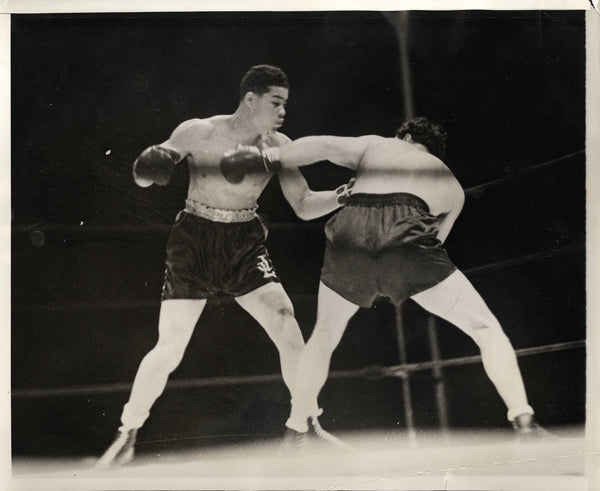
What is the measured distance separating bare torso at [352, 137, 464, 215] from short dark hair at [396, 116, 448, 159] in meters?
0.02

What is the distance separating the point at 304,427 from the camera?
1459 mm

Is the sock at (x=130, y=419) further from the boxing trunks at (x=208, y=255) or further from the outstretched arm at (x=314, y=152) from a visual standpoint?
the outstretched arm at (x=314, y=152)

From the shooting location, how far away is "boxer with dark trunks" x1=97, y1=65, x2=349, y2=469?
1.45 meters

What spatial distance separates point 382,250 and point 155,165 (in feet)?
1.69

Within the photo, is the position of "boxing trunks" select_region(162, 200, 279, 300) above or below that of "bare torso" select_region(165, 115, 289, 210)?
below

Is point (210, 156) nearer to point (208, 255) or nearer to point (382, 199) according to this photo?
point (208, 255)

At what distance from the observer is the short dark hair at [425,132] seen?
1.46m

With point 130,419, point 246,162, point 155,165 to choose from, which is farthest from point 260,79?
point 130,419

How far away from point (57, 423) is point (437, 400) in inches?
32.0

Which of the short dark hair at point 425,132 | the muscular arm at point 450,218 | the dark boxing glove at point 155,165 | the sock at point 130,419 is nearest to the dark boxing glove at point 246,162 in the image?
the dark boxing glove at point 155,165

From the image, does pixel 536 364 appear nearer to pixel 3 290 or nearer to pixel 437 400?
pixel 437 400

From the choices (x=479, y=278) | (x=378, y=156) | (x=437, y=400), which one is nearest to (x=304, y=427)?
(x=437, y=400)

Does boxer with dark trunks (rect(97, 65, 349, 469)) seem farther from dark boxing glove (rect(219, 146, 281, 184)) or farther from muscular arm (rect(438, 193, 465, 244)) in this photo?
muscular arm (rect(438, 193, 465, 244))

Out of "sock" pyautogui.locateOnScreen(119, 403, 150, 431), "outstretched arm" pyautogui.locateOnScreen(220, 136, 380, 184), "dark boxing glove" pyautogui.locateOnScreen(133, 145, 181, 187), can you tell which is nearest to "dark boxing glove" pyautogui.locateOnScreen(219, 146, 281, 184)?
"outstretched arm" pyautogui.locateOnScreen(220, 136, 380, 184)
